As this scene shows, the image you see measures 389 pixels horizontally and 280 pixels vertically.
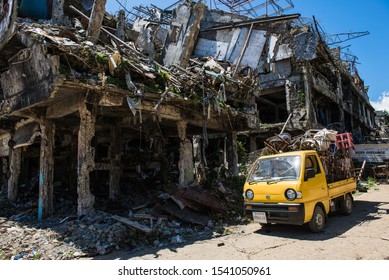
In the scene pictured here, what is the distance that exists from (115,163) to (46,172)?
255 cm

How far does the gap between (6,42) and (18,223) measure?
624 centimetres

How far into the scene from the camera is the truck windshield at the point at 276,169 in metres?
6.92

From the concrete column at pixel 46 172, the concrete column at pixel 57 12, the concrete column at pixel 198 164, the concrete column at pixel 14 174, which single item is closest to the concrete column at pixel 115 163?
the concrete column at pixel 46 172

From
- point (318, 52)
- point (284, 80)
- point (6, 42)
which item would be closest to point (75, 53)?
point (6, 42)

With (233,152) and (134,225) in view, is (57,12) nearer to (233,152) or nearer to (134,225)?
(134,225)

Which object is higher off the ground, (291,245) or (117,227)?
(117,227)

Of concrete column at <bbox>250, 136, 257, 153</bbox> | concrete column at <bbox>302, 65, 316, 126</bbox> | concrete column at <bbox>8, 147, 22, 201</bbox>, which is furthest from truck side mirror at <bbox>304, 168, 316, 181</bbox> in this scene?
concrete column at <bbox>250, 136, 257, 153</bbox>

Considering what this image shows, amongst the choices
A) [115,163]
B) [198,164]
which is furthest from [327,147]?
[115,163]

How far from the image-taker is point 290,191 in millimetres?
6461

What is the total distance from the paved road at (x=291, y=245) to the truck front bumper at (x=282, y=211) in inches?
17.8

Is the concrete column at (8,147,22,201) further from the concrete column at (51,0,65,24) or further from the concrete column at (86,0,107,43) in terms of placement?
the concrete column at (86,0,107,43)

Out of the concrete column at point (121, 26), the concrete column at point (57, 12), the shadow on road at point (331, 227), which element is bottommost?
the shadow on road at point (331, 227)

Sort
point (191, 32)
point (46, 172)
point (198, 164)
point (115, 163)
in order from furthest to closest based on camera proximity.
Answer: point (191, 32)
point (198, 164)
point (115, 163)
point (46, 172)

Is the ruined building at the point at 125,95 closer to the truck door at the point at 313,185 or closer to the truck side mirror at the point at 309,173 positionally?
the truck door at the point at 313,185
